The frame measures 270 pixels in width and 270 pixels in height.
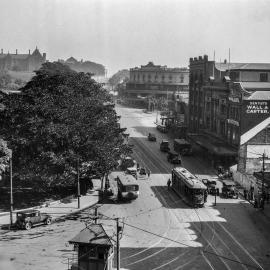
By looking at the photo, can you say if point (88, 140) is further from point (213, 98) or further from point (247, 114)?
point (213, 98)

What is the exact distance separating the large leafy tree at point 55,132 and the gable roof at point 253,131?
2274cm

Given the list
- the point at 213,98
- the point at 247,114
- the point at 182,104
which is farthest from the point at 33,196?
the point at 182,104

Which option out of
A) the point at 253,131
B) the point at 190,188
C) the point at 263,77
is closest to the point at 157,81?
A: the point at 263,77

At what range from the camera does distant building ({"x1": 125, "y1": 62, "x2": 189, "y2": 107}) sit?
181 m

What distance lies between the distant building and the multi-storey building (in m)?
77.7

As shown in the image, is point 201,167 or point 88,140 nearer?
point 88,140

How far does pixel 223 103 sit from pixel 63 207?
40447 mm

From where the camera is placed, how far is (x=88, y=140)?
49719mm

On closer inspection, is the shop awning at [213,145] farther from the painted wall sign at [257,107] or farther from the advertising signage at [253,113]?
the painted wall sign at [257,107]

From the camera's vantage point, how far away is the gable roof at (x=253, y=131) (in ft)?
221

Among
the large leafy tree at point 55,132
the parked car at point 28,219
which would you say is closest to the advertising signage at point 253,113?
the large leafy tree at point 55,132

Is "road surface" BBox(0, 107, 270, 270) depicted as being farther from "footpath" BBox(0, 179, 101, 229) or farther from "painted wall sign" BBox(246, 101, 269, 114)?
"painted wall sign" BBox(246, 101, 269, 114)

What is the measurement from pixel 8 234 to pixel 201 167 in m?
38.3

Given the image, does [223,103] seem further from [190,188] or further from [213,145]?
[190,188]
